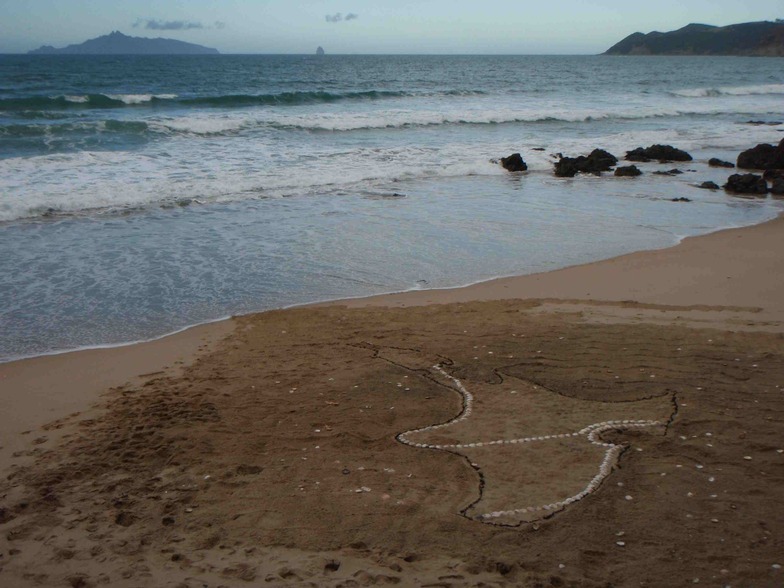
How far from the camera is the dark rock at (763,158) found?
17812 mm

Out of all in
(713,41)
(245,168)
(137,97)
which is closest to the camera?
(245,168)

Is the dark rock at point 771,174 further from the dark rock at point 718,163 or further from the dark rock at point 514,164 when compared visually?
the dark rock at point 514,164

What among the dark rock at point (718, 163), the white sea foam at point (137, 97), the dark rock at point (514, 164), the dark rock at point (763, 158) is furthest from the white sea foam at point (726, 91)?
the dark rock at point (514, 164)

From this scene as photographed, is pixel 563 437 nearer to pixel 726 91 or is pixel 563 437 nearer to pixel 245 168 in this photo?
pixel 245 168

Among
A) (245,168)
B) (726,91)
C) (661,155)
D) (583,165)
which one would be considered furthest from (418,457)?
(726,91)

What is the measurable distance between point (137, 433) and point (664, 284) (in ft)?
20.8

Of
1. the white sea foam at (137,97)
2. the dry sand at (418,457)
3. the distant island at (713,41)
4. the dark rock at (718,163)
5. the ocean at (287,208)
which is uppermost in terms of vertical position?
the distant island at (713,41)

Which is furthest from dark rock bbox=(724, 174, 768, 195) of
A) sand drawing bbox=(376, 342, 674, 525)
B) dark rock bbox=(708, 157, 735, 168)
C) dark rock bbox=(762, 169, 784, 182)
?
sand drawing bbox=(376, 342, 674, 525)

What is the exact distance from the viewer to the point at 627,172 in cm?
1745

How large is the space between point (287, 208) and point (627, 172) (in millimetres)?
8678

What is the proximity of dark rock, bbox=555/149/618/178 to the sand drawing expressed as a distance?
12.5m

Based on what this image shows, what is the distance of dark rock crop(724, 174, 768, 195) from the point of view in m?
15.3

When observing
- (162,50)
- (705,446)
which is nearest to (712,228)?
(705,446)

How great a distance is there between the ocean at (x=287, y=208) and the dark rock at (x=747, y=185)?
740 millimetres
